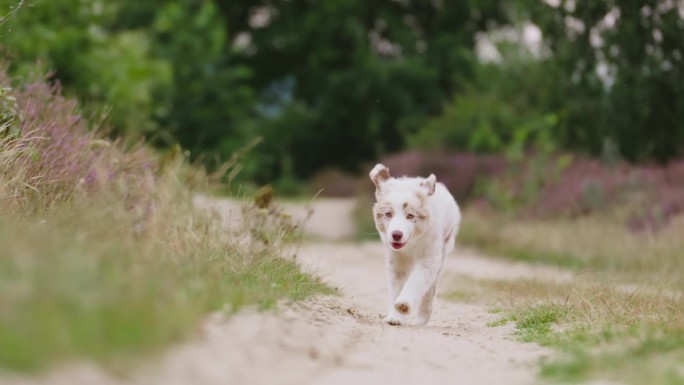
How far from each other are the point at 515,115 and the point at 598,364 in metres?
20.7

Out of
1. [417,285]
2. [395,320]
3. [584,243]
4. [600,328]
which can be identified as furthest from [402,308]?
[584,243]

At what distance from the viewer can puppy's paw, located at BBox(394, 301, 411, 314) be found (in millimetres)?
7512

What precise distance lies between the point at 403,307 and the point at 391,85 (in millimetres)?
28293

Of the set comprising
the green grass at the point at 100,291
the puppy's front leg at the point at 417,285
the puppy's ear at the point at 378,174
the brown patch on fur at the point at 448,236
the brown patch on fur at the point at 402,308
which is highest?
the puppy's ear at the point at 378,174

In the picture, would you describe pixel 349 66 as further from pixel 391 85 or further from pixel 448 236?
pixel 448 236

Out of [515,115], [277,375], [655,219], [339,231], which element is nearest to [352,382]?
[277,375]

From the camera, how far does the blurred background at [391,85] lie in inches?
717

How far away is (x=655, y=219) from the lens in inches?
629

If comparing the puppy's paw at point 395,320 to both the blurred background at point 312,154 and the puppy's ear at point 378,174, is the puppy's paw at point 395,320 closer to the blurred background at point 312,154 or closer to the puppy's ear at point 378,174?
the blurred background at point 312,154

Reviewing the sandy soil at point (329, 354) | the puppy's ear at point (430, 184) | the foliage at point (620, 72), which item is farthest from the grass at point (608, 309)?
the foliage at point (620, 72)

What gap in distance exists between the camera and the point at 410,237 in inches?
304

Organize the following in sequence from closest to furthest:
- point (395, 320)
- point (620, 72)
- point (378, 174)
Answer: point (395, 320)
point (378, 174)
point (620, 72)

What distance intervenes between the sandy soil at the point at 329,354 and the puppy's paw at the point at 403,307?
17 centimetres

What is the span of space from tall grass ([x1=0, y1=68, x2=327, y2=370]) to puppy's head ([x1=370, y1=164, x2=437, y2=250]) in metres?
0.82
